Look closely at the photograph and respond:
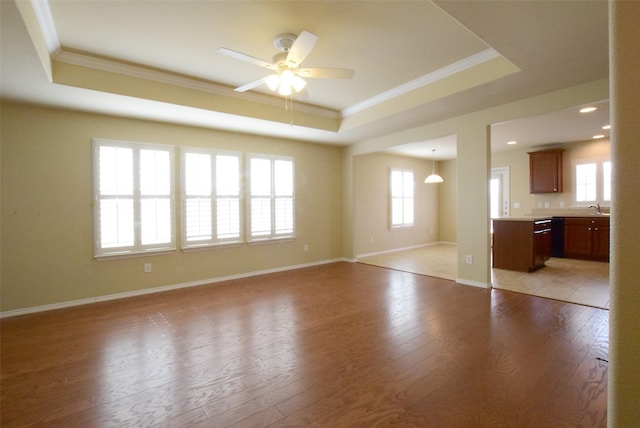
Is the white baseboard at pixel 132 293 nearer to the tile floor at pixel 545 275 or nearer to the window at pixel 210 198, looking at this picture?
the window at pixel 210 198

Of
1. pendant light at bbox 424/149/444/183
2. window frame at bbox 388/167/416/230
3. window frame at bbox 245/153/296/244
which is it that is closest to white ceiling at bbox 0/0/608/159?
window frame at bbox 245/153/296/244

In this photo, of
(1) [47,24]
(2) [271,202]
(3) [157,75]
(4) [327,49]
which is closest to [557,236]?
(2) [271,202]

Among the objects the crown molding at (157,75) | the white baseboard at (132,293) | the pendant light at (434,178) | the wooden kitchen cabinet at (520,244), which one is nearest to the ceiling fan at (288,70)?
the crown molding at (157,75)

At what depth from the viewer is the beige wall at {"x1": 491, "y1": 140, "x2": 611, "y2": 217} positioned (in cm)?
659

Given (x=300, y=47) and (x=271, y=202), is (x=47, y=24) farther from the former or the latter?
(x=271, y=202)

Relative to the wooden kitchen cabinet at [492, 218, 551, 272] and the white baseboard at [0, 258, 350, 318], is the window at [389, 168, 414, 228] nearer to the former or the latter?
the wooden kitchen cabinet at [492, 218, 551, 272]

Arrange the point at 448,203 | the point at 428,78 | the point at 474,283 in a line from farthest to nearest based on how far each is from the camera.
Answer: the point at 448,203
the point at 474,283
the point at 428,78

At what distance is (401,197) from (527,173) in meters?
3.04

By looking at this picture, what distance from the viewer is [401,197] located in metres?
8.16

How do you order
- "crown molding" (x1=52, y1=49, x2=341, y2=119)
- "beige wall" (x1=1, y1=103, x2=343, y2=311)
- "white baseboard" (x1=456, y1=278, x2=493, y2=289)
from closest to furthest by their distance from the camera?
→ 1. "crown molding" (x1=52, y1=49, x2=341, y2=119)
2. "beige wall" (x1=1, y1=103, x2=343, y2=311)
3. "white baseboard" (x1=456, y1=278, x2=493, y2=289)

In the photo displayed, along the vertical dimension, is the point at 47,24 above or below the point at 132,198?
above

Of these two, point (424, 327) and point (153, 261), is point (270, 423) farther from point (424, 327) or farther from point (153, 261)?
point (153, 261)

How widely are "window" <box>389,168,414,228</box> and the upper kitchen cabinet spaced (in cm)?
280

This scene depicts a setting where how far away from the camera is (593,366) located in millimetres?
2270
